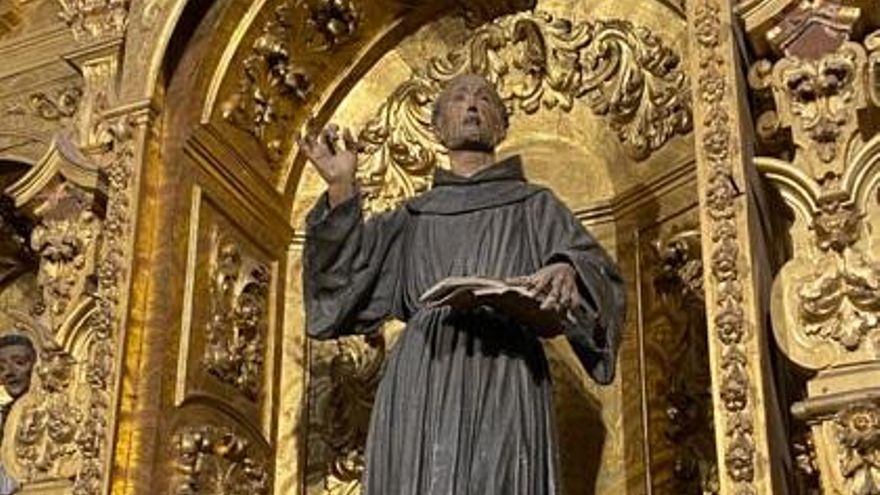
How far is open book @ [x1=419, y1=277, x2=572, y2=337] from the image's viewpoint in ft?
10.4

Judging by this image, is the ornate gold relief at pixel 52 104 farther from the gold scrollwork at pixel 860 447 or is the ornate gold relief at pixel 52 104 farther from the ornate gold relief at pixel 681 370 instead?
the gold scrollwork at pixel 860 447

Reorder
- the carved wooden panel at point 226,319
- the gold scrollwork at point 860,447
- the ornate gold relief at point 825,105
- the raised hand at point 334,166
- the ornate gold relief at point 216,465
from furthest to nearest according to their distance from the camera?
the carved wooden panel at point 226,319
the ornate gold relief at point 216,465
the raised hand at point 334,166
the ornate gold relief at point 825,105
the gold scrollwork at point 860,447

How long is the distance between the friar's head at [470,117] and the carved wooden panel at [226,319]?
78cm

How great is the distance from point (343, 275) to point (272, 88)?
1.08m

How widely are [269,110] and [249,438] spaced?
0.98m

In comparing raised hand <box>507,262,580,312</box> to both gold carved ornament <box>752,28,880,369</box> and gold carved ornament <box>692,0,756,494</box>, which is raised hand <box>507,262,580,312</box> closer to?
gold carved ornament <box>692,0,756,494</box>

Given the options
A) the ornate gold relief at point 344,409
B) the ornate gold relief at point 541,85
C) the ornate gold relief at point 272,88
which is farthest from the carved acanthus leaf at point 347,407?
the ornate gold relief at point 272,88

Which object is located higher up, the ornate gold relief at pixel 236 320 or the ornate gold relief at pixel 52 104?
the ornate gold relief at pixel 52 104

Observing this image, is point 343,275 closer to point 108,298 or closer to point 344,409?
point 108,298

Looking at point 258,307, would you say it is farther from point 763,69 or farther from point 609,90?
point 763,69

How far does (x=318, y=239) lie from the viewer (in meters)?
3.67

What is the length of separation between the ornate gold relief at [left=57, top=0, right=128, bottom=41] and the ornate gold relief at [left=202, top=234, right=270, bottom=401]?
0.70 meters

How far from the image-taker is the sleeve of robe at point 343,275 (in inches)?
144

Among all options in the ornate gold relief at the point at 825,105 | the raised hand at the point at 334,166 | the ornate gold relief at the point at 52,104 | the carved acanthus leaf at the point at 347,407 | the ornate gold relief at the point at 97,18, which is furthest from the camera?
the ornate gold relief at the point at 52,104
